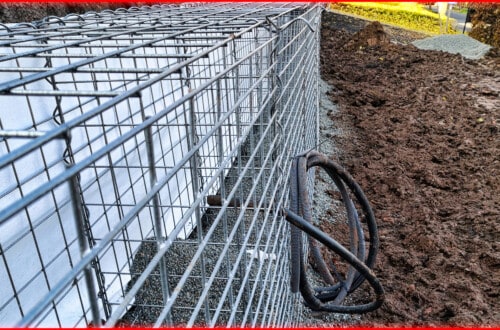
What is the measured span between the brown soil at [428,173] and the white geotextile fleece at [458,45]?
1033mm

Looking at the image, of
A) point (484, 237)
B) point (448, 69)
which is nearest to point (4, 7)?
point (484, 237)

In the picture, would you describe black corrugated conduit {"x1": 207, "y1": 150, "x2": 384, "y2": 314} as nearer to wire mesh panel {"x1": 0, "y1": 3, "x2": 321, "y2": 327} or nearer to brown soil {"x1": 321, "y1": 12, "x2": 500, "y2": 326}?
wire mesh panel {"x1": 0, "y1": 3, "x2": 321, "y2": 327}

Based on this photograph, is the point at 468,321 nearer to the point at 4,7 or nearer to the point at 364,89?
the point at 4,7

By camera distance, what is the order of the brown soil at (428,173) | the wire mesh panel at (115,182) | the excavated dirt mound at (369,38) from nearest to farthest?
the wire mesh panel at (115,182), the brown soil at (428,173), the excavated dirt mound at (369,38)

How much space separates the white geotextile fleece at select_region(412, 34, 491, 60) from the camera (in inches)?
415

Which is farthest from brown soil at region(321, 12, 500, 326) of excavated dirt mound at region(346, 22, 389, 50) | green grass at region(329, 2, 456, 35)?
green grass at region(329, 2, 456, 35)

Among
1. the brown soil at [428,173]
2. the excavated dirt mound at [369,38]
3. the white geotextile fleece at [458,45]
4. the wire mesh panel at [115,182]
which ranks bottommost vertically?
the brown soil at [428,173]

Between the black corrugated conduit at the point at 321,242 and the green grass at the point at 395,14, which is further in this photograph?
the green grass at the point at 395,14

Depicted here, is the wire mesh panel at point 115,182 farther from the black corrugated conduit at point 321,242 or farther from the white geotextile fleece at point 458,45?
the white geotextile fleece at point 458,45

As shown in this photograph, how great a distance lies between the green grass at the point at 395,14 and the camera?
54.4 ft

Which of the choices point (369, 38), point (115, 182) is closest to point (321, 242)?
point (115, 182)

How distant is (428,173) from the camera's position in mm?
4809

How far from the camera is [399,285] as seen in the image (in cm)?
317

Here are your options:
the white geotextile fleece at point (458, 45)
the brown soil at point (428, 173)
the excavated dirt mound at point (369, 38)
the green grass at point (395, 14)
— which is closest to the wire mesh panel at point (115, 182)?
the brown soil at point (428, 173)
